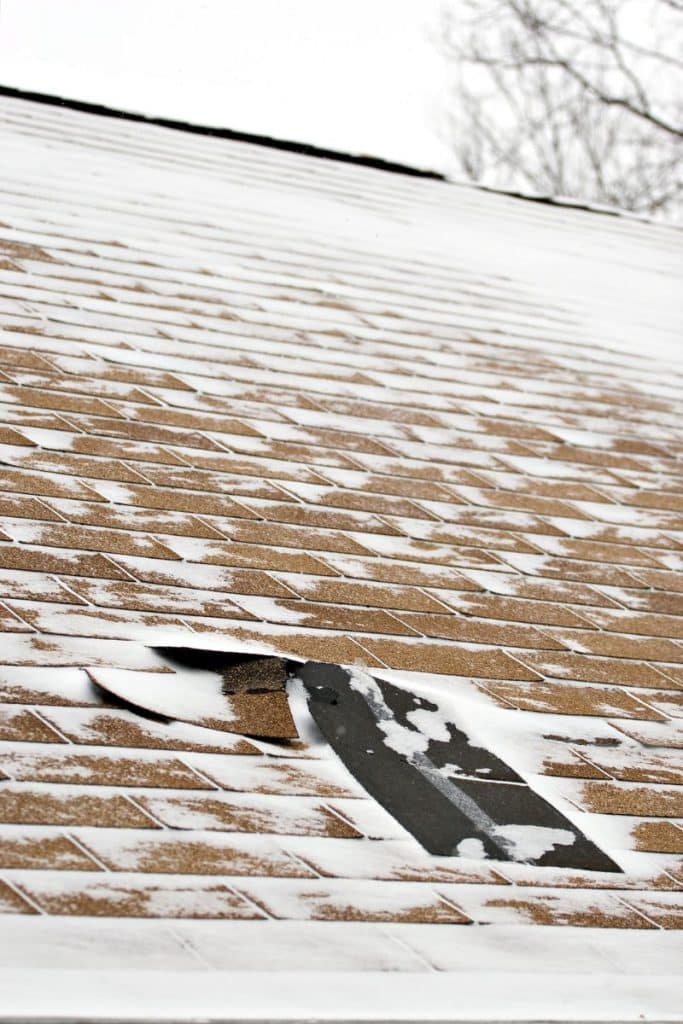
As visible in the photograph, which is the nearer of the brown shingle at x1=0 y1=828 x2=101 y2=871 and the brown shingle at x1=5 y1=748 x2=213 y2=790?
the brown shingle at x1=0 y1=828 x2=101 y2=871

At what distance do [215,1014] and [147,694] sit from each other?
864mm

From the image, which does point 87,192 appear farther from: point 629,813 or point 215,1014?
point 215,1014

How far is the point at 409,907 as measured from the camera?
215 cm

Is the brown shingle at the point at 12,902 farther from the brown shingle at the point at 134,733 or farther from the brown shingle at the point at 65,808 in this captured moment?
the brown shingle at the point at 134,733

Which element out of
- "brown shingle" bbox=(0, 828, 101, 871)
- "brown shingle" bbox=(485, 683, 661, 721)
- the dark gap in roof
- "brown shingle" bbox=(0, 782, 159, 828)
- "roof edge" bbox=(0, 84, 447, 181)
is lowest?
"brown shingle" bbox=(0, 828, 101, 871)

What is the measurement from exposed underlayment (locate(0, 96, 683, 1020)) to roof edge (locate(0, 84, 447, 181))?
4.01ft

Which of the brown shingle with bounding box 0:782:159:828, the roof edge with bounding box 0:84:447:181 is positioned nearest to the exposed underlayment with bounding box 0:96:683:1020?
the brown shingle with bounding box 0:782:159:828

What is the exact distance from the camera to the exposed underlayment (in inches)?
78.7

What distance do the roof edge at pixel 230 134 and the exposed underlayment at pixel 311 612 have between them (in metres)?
1.22

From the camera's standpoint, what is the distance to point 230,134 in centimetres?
784

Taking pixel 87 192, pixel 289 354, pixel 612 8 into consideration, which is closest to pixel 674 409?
pixel 289 354

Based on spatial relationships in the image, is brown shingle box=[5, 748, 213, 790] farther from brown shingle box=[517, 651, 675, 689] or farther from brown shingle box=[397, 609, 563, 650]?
brown shingle box=[517, 651, 675, 689]

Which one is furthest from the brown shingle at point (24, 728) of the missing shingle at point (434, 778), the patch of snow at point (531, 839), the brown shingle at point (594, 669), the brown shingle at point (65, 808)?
the brown shingle at point (594, 669)

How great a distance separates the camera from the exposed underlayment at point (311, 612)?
2.00 metres
